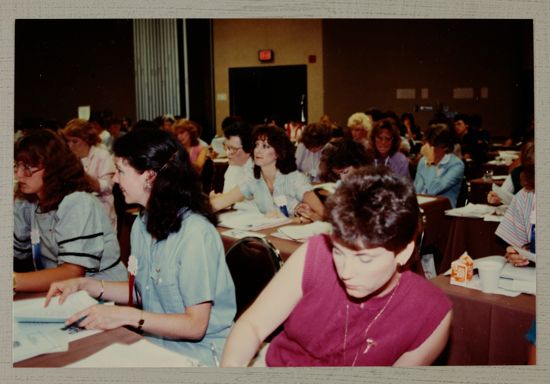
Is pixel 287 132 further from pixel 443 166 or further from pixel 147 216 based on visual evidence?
pixel 443 166

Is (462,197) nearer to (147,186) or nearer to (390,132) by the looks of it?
(390,132)

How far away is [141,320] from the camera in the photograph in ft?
5.98

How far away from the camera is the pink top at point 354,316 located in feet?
5.19

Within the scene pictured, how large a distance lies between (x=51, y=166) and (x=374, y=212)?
160 centimetres

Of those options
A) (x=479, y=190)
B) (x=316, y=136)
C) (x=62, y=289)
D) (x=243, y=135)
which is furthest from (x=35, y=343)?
(x=479, y=190)

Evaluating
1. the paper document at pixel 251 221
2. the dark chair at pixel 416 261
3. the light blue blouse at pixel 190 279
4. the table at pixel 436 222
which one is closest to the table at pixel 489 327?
the dark chair at pixel 416 261

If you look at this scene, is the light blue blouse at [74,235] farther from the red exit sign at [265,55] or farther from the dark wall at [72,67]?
the red exit sign at [265,55]

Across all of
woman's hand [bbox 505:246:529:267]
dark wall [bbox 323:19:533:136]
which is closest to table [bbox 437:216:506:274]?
dark wall [bbox 323:19:533:136]

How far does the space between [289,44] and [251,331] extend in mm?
1250

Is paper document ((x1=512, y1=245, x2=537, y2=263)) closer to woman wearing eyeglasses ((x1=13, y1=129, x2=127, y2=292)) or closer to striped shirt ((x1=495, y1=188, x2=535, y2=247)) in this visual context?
striped shirt ((x1=495, y1=188, x2=535, y2=247))

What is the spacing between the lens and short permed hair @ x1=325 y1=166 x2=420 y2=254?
149cm

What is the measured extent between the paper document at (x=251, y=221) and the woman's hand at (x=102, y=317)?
63.6 inches

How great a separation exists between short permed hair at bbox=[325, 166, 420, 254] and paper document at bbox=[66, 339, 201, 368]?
2.07 feet
